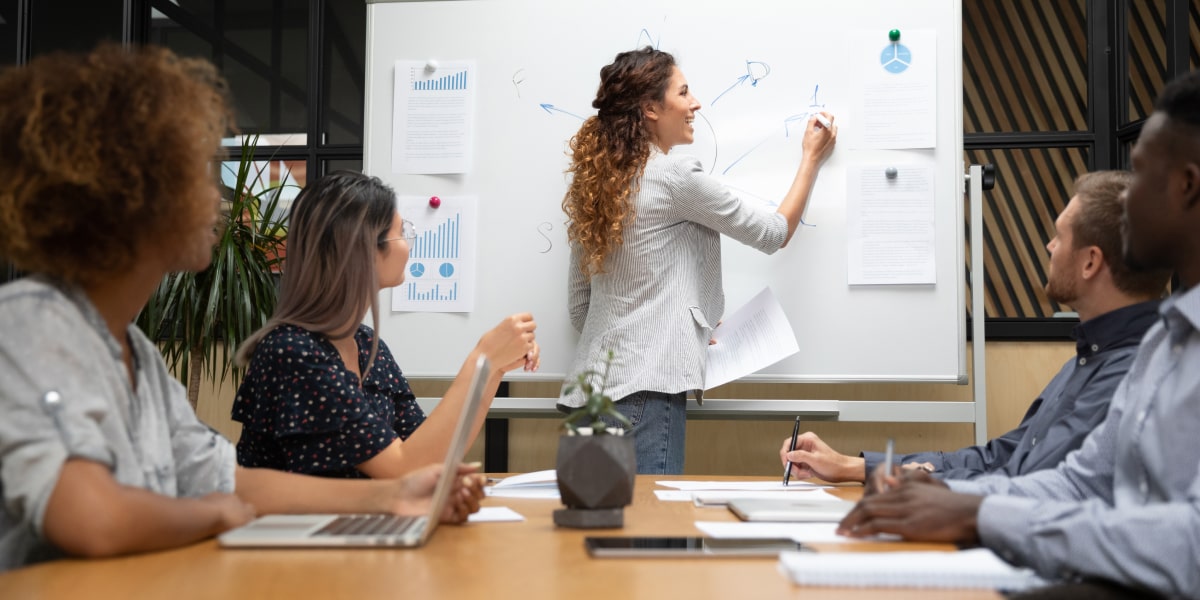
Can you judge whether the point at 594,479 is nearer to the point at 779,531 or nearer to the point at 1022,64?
the point at 779,531

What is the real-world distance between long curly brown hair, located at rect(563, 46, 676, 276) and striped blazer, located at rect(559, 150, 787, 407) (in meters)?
0.04

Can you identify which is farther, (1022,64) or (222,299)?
(1022,64)

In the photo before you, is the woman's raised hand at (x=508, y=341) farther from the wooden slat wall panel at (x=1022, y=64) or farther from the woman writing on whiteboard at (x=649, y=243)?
the wooden slat wall panel at (x=1022, y=64)

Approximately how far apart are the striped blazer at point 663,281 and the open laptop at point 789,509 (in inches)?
40.0

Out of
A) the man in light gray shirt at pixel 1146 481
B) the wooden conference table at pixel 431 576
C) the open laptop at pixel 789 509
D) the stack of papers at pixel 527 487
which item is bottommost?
the stack of papers at pixel 527 487

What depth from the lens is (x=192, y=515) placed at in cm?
119

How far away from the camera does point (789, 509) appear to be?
4.96ft

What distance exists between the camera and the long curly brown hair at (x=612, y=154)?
2.71 m

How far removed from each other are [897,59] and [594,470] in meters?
2.16

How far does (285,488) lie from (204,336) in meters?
2.15

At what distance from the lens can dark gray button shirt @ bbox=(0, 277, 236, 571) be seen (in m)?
1.02

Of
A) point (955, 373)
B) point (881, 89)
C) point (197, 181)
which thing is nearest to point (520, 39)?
point (881, 89)

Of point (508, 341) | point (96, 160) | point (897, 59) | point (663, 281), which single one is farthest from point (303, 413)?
point (897, 59)

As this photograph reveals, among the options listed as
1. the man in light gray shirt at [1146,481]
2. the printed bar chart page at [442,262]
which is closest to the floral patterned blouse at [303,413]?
the man in light gray shirt at [1146,481]
